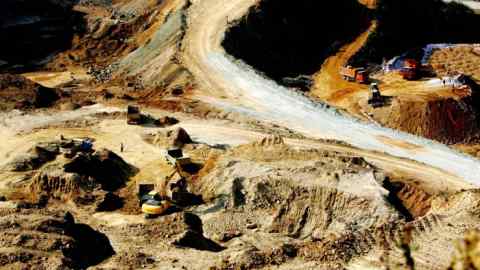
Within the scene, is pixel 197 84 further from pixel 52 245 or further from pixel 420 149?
pixel 52 245

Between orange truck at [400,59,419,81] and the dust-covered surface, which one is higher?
orange truck at [400,59,419,81]

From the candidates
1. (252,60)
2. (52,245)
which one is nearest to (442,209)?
(52,245)

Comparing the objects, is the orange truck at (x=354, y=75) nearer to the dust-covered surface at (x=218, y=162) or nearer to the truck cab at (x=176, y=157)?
the dust-covered surface at (x=218, y=162)

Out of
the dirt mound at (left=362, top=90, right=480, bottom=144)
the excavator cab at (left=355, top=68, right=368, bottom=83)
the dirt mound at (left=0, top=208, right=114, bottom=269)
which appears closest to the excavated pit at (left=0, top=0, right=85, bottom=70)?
the excavator cab at (left=355, top=68, right=368, bottom=83)

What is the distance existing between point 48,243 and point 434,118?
29.5 m

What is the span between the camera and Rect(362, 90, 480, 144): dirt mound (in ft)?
143

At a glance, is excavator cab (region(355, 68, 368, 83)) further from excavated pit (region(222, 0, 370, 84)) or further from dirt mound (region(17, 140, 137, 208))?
dirt mound (region(17, 140, 137, 208))

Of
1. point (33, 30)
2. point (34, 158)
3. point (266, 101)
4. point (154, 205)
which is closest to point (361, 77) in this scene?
point (266, 101)

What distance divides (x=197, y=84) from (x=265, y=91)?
5.32m

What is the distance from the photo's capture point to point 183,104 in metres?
44.9

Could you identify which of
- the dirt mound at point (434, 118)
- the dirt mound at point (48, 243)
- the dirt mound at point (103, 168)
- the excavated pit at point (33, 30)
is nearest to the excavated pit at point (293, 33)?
the dirt mound at point (434, 118)

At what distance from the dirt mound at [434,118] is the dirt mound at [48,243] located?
81.2ft

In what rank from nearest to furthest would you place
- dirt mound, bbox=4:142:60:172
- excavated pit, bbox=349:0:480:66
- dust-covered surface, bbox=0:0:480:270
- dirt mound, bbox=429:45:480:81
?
dust-covered surface, bbox=0:0:480:270 < dirt mound, bbox=4:142:60:172 < dirt mound, bbox=429:45:480:81 < excavated pit, bbox=349:0:480:66

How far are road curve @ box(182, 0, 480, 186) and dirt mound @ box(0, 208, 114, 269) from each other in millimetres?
17952
